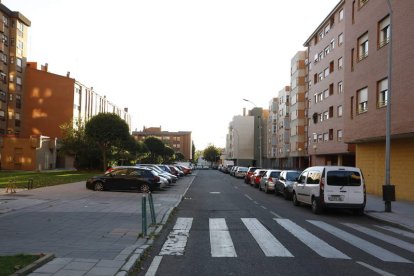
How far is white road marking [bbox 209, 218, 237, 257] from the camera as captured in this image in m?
8.35

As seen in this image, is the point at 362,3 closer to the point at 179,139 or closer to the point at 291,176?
the point at 291,176

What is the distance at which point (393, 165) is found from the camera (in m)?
24.0

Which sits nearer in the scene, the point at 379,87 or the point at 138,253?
the point at 138,253

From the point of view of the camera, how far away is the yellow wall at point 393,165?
72.8 ft

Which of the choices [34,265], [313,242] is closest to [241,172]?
[313,242]

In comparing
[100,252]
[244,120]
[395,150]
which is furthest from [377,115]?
[244,120]

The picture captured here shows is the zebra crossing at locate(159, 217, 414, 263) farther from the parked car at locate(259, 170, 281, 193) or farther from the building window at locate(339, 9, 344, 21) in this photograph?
the building window at locate(339, 9, 344, 21)

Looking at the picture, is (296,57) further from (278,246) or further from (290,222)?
(278,246)

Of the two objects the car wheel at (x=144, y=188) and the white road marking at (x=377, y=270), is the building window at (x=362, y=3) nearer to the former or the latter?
the car wheel at (x=144, y=188)

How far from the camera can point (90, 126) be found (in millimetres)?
48562

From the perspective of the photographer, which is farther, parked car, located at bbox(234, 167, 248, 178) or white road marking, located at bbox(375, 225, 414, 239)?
parked car, located at bbox(234, 167, 248, 178)

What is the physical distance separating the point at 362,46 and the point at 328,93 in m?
22.1

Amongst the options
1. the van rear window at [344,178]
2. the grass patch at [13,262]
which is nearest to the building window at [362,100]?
the van rear window at [344,178]

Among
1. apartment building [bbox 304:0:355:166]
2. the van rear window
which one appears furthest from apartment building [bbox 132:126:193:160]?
the van rear window
